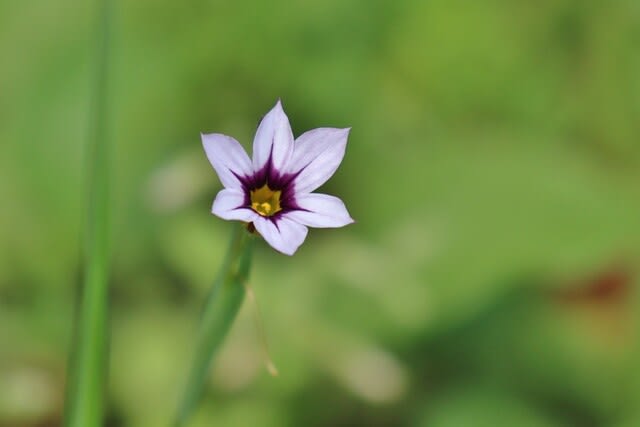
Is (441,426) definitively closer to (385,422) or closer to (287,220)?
(385,422)

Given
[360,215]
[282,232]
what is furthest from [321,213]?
[360,215]

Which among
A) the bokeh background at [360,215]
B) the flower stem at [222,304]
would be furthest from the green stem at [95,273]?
the bokeh background at [360,215]

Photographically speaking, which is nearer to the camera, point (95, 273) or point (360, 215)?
point (95, 273)

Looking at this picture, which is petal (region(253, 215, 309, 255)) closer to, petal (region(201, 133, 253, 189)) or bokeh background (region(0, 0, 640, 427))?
petal (region(201, 133, 253, 189))

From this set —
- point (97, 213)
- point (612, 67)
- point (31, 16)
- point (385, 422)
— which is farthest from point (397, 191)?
point (97, 213)

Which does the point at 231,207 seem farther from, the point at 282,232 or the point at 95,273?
the point at 95,273

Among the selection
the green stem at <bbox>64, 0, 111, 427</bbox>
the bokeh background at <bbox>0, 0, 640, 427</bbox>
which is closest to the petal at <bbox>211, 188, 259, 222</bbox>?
the green stem at <bbox>64, 0, 111, 427</bbox>
